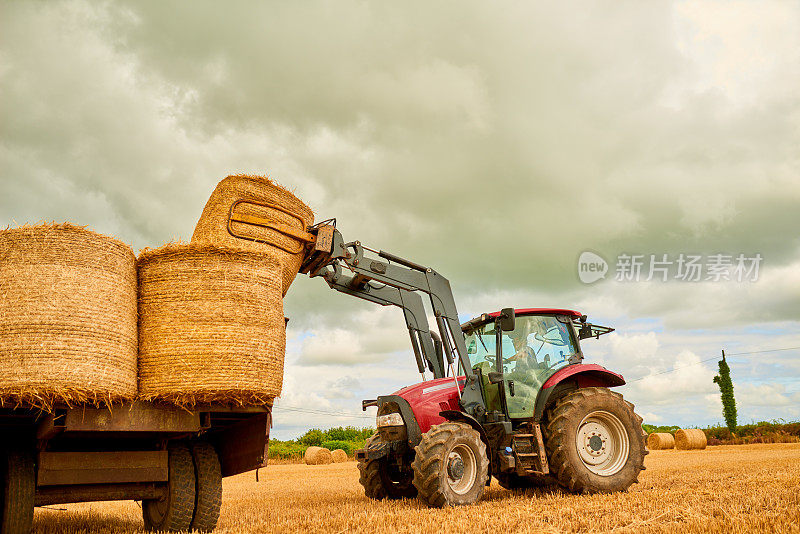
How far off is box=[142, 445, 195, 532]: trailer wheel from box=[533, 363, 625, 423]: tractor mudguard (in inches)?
148

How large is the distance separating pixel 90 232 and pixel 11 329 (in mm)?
917

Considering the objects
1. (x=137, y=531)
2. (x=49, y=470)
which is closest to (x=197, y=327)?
(x=49, y=470)

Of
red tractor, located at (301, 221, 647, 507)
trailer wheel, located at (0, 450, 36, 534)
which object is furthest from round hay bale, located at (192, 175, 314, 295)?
trailer wheel, located at (0, 450, 36, 534)

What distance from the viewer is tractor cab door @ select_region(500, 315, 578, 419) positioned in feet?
24.0

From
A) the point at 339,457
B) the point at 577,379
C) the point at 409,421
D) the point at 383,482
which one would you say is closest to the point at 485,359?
the point at 577,379

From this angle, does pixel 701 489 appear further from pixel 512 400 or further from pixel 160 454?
A: pixel 160 454

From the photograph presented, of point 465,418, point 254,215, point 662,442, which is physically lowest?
point 662,442

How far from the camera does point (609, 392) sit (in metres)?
7.47

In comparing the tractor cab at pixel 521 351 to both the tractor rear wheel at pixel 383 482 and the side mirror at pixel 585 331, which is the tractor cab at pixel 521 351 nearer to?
the side mirror at pixel 585 331

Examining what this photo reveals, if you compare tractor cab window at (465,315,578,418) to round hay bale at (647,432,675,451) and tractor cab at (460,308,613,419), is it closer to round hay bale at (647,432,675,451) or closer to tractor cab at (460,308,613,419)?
tractor cab at (460,308,613,419)

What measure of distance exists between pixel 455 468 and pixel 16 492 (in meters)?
3.93

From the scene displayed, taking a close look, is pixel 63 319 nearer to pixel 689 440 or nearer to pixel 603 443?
pixel 603 443

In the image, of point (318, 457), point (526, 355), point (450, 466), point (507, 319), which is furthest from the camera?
point (318, 457)

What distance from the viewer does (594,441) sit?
738cm
